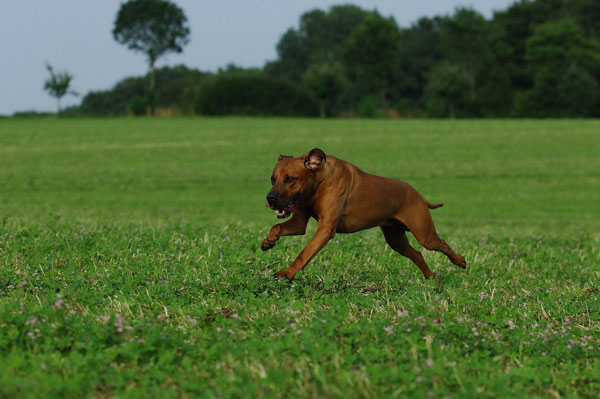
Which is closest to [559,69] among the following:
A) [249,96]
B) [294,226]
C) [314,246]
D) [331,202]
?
[249,96]

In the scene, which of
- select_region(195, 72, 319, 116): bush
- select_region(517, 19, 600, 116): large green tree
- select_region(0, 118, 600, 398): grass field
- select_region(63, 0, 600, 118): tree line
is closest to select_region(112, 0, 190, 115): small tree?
select_region(63, 0, 600, 118): tree line

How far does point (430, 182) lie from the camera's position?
3078 centimetres

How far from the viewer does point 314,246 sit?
6109mm

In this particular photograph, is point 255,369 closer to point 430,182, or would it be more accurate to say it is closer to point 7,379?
point 7,379

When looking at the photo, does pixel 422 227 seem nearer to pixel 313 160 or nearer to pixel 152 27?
pixel 313 160

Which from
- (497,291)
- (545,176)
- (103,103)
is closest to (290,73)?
(103,103)

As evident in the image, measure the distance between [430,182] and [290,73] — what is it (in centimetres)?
8904

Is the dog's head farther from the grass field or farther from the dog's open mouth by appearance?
the grass field

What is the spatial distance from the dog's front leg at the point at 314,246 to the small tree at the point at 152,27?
8980 cm

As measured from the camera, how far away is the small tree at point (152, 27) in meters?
93.8

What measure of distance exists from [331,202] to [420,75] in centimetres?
10239

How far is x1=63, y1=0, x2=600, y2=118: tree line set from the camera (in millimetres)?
77562

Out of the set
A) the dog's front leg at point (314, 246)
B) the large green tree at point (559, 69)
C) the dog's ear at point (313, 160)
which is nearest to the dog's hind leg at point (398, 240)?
the dog's front leg at point (314, 246)

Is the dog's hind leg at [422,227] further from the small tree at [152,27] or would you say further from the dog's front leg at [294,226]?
the small tree at [152,27]
